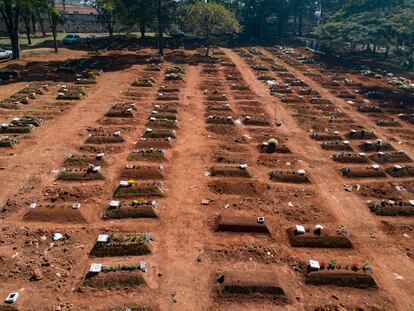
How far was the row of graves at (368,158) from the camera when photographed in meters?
18.1

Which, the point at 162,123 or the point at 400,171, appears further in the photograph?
the point at 162,123

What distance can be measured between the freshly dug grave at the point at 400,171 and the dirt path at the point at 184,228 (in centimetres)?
1087

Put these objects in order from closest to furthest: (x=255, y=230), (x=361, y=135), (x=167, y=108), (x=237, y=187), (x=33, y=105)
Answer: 1. (x=255, y=230)
2. (x=237, y=187)
3. (x=361, y=135)
4. (x=33, y=105)
5. (x=167, y=108)

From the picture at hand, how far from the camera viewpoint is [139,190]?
59.7 feet

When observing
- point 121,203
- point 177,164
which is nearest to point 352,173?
point 177,164

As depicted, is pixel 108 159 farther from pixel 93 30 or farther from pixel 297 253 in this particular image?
pixel 93 30

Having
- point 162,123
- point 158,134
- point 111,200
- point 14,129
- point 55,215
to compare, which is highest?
point 162,123

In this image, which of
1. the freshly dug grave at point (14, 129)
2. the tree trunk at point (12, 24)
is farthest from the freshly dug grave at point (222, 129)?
the tree trunk at point (12, 24)

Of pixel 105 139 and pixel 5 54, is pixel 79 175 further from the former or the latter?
pixel 5 54

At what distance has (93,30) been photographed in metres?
80.2

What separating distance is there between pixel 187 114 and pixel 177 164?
357 inches

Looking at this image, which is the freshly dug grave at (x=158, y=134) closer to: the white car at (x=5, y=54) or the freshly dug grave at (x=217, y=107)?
the freshly dug grave at (x=217, y=107)

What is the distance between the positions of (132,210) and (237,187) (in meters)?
5.50

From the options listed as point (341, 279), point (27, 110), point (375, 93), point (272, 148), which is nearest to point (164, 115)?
point (272, 148)
